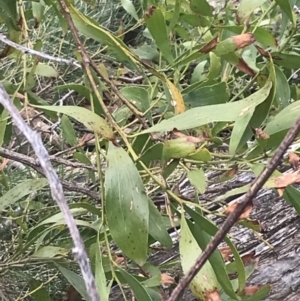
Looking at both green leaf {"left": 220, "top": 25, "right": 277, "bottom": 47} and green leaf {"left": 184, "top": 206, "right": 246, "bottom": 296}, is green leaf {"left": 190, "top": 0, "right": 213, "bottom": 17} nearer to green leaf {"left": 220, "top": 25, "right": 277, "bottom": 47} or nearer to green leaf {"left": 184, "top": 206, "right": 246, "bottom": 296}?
green leaf {"left": 220, "top": 25, "right": 277, "bottom": 47}

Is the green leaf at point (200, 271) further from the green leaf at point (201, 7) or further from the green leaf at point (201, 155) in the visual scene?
the green leaf at point (201, 7)

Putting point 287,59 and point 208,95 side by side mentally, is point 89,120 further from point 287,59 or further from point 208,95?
point 287,59

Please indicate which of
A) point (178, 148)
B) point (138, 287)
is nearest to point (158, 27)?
point (178, 148)

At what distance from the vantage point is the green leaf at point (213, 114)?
484 millimetres

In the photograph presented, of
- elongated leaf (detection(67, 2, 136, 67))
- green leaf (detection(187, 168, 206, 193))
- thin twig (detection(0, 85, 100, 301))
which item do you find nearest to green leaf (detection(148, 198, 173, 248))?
green leaf (detection(187, 168, 206, 193))

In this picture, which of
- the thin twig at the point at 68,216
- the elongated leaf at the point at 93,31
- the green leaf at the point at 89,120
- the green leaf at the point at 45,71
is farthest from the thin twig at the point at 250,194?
the green leaf at the point at 45,71

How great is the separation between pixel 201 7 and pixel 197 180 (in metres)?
0.25

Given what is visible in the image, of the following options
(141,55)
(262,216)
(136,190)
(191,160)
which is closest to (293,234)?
(262,216)

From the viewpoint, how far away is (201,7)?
70cm

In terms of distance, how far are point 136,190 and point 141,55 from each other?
1.55ft

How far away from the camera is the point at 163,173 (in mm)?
562

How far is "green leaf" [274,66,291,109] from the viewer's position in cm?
65

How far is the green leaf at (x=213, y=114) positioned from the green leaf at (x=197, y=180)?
9 cm

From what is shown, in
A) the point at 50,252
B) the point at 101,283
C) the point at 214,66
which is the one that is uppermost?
the point at 214,66
